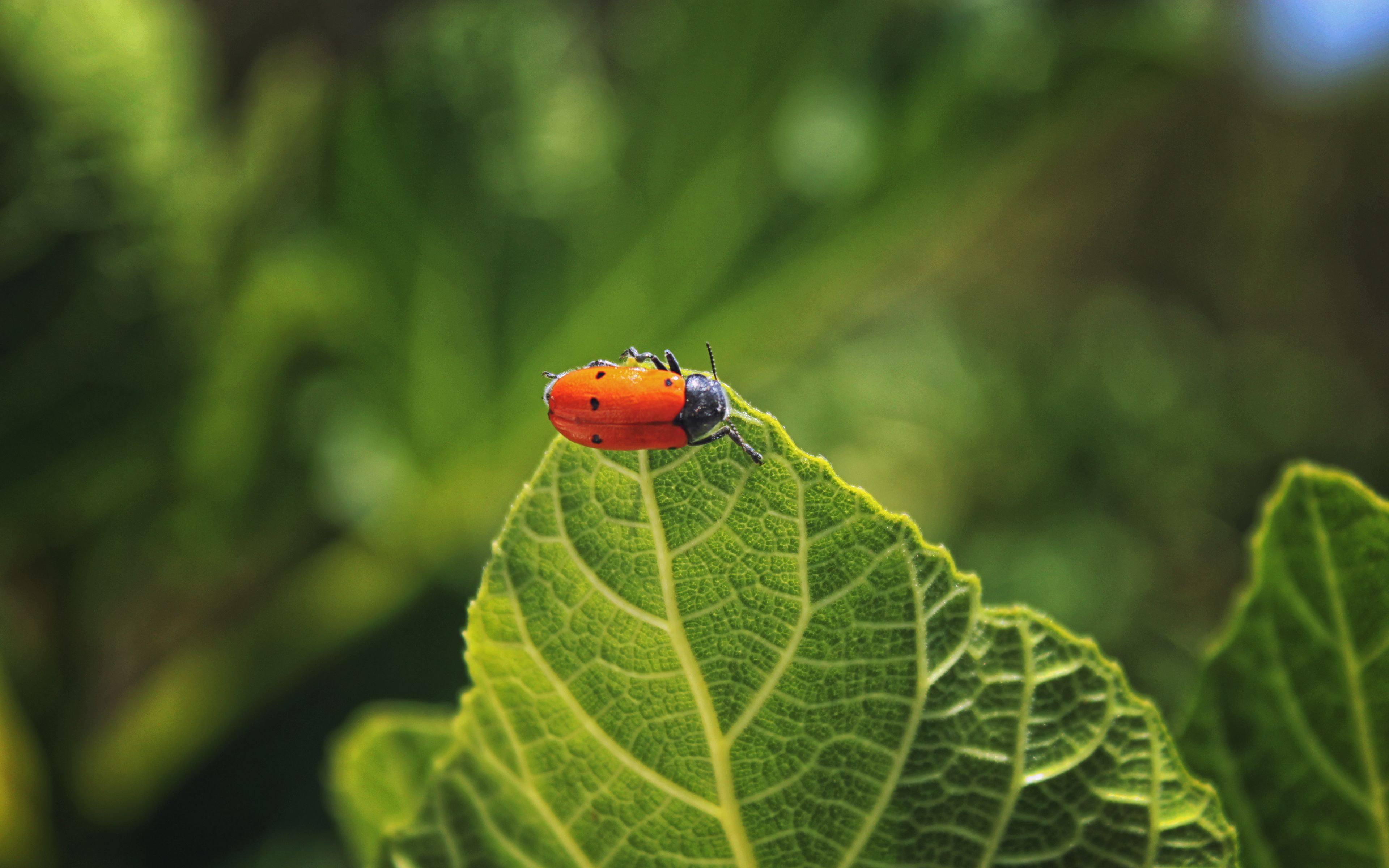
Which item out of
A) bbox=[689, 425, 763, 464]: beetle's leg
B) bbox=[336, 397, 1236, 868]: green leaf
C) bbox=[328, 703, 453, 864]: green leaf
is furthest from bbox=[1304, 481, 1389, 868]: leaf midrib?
bbox=[328, 703, 453, 864]: green leaf

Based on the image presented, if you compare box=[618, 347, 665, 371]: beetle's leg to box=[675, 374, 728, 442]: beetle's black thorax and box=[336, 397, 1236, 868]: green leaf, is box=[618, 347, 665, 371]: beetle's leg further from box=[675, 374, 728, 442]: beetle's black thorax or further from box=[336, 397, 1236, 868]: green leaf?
box=[336, 397, 1236, 868]: green leaf

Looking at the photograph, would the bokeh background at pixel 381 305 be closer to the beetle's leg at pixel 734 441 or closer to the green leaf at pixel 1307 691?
the beetle's leg at pixel 734 441

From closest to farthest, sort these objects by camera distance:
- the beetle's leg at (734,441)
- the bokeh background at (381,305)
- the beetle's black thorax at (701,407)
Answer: the beetle's leg at (734,441), the beetle's black thorax at (701,407), the bokeh background at (381,305)

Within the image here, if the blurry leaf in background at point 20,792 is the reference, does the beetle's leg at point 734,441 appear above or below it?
below

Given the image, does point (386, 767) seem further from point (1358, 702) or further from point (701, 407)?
point (1358, 702)

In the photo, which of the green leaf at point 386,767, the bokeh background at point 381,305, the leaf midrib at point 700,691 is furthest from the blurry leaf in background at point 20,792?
the leaf midrib at point 700,691

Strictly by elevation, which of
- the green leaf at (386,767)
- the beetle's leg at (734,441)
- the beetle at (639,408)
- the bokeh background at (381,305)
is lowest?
the green leaf at (386,767)

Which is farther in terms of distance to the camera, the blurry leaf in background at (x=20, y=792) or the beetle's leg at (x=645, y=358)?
the blurry leaf in background at (x=20, y=792)

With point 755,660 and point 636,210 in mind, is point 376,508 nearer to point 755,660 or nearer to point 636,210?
point 636,210
